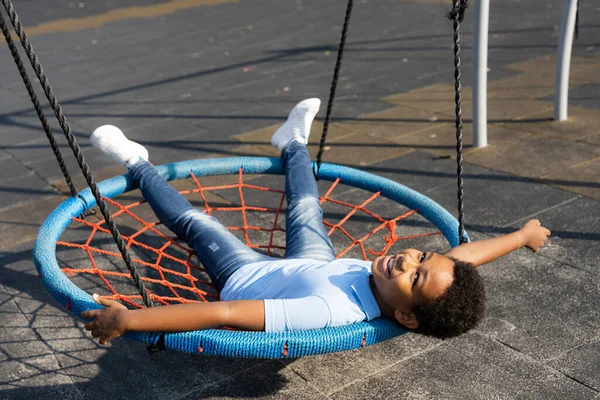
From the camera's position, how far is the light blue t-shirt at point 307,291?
2.69m

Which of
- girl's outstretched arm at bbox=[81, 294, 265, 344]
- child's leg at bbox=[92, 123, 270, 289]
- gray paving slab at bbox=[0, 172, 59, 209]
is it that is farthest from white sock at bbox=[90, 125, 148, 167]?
gray paving slab at bbox=[0, 172, 59, 209]

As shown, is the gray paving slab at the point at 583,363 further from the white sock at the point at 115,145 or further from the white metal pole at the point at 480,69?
the white metal pole at the point at 480,69

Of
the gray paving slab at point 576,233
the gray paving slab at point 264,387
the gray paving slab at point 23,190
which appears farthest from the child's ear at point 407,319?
the gray paving slab at point 23,190

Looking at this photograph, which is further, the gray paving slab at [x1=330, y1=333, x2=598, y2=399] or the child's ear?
the gray paving slab at [x1=330, y1=333, x2=598, y2=399]

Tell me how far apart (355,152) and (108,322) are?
358cm

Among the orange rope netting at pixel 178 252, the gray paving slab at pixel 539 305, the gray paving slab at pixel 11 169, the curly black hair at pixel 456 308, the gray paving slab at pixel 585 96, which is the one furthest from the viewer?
the gray paving slab at pixel 585 96

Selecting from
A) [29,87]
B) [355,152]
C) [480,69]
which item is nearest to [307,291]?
[29,87]

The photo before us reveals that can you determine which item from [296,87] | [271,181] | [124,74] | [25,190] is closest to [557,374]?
[271,181]

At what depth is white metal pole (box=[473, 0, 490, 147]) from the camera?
17.4 feet

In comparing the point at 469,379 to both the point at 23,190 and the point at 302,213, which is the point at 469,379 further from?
the point at 23,190

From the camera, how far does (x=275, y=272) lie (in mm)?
3105

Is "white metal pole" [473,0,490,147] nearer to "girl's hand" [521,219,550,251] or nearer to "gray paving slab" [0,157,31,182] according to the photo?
"girl's hand" [521,219,550,251]

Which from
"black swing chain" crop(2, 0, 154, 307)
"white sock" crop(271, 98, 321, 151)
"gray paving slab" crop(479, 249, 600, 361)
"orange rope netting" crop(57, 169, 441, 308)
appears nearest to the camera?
"black swing chain" crop(2, 0, 154, 307)

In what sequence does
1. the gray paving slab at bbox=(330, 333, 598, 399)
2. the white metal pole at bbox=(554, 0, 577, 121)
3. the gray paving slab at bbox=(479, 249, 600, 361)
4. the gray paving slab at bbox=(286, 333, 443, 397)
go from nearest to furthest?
the gray paving slab at bbox=(330, 333, 598, 399)
the gray paving slab at bbox=(286, 333, 443, 397)
the gray paving slab at bbox=(479, 249, 600, 361)
the white metal pole at bbox=(554, 0, 577, 121)
